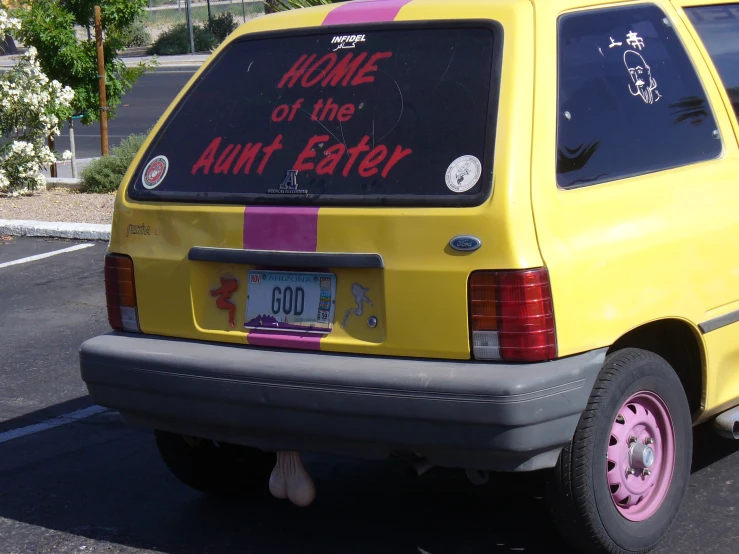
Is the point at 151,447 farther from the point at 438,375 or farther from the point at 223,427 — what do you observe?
the point at 438,375

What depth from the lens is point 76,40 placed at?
14.7 metres

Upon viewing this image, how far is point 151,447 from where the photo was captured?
5.35m

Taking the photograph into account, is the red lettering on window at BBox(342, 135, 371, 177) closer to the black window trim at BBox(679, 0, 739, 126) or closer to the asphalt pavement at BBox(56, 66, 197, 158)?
the black window trim at BBox(679, 0, 739, 126)

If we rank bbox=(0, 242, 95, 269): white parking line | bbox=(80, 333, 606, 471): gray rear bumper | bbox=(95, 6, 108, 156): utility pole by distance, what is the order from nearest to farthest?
bbox=(80, 333, 606, 471): gray rear bumper < bbox=(0, 242, 95, 269): white parking line < bbox=(95, 6, 108, 156): utility pole

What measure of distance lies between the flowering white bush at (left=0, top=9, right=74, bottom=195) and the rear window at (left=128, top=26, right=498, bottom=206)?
32.1 ft

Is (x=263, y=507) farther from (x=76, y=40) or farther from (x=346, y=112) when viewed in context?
(x=76, y=40)

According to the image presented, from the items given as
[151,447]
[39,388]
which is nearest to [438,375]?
[151,447]

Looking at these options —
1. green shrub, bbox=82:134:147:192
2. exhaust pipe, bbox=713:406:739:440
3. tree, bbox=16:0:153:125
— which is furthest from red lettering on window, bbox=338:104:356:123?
tree, bbox=16:0:153:125

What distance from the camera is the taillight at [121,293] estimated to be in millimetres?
4105

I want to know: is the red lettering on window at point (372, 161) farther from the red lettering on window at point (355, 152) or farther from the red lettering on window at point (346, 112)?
the red lettering on window at point (346, 112)

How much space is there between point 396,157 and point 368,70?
1.24 feet

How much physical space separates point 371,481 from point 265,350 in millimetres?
1254

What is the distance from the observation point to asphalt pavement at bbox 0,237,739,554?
4.15 m

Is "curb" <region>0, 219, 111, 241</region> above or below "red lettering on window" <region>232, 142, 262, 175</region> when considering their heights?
below
